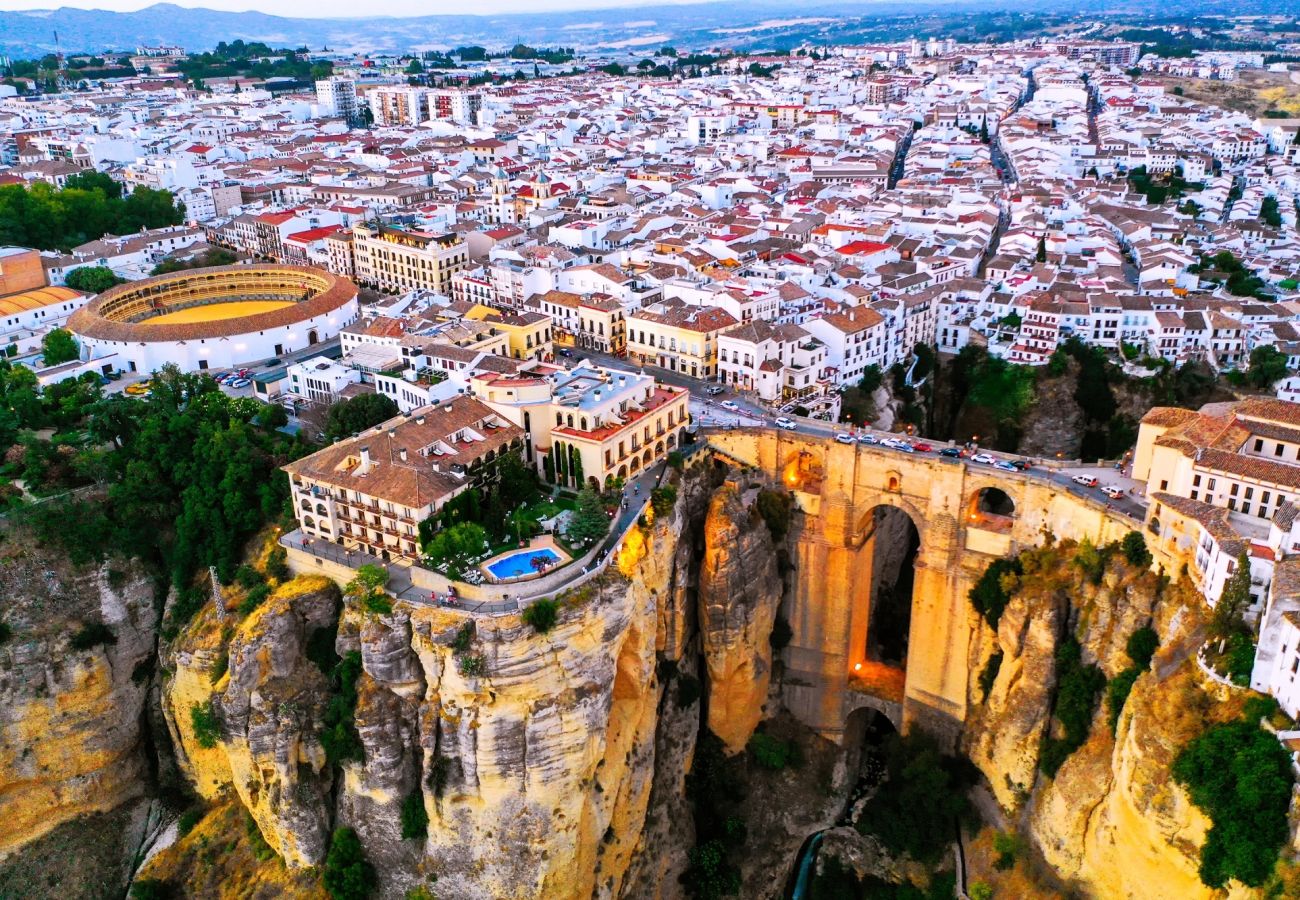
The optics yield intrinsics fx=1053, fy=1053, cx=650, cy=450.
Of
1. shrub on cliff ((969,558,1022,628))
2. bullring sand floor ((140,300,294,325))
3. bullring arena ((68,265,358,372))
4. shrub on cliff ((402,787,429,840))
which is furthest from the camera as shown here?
bullring sand floor ((140,300,294,325))

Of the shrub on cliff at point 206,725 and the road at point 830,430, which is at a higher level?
the road at point 830,430

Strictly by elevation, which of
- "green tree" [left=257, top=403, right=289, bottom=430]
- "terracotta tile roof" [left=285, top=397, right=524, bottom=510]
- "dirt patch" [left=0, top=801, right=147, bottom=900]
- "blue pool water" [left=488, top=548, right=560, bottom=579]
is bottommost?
"dirt patch" [left=0, top=801, right=147, bottom=900]

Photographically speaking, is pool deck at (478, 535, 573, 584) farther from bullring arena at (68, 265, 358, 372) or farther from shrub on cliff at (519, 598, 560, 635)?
bullring arena at (68, 265, 358, 372)

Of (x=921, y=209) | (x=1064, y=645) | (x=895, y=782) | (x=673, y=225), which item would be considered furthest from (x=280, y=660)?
(x=921, y=209)

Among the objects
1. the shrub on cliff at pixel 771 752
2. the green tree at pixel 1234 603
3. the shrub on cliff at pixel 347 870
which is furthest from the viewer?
the shrub on cliff at pixel 771 752

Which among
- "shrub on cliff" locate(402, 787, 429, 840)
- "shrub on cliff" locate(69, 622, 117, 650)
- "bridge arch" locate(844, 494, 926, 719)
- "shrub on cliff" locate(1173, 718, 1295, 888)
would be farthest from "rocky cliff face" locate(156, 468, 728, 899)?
"shrub on cliff" locate(1173, 718, 1295, 888)

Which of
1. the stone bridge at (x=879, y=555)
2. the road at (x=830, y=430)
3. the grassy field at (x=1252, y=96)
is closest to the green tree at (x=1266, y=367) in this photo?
the stone bridge at (x=879, y=555)

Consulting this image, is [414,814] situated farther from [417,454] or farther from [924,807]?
[924,807]

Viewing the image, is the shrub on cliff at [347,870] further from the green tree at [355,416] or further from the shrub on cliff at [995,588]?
the shrub on cliff at [995,588]
